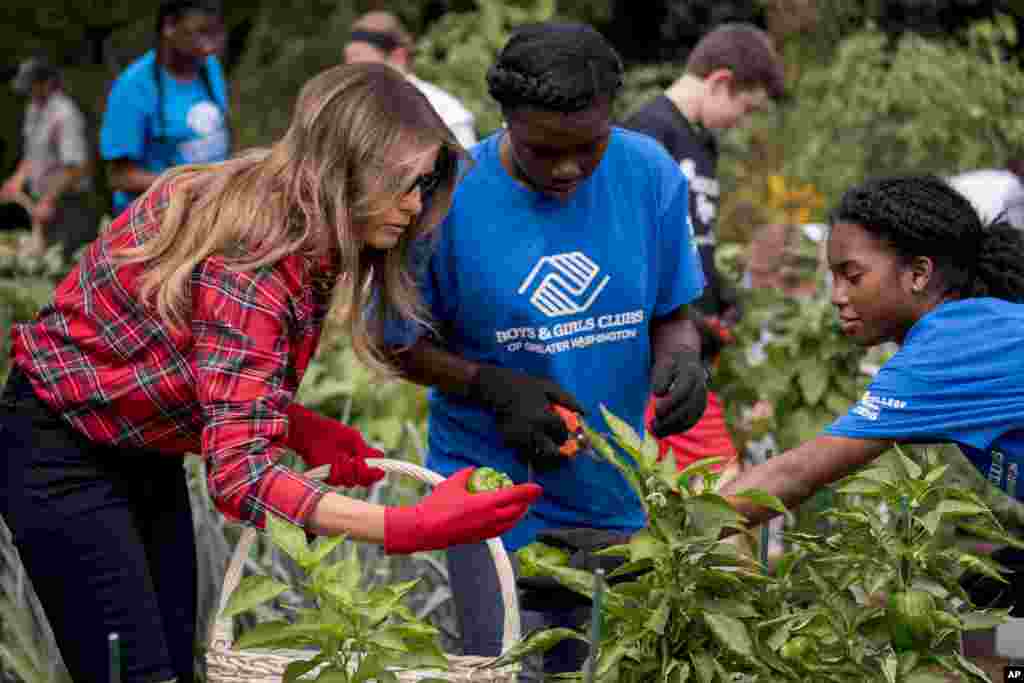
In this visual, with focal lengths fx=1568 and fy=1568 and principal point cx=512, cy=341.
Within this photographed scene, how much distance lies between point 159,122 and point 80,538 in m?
3.05

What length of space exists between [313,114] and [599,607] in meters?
0.82

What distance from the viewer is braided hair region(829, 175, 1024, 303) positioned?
9.07ft

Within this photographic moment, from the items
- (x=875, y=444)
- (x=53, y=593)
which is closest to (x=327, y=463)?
(x=53, y=593)

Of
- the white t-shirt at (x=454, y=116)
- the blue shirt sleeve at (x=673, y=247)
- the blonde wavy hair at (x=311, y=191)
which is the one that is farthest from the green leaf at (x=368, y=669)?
the white t-shirt at (x=454, y=116)

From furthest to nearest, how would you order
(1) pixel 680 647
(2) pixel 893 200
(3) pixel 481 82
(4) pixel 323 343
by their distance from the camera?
(3) pixel 481 82, (4) pixel 323 343, (2) pixel 893 200, (1) pixel 680 647

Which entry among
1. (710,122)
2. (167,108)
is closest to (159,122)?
(167,108)

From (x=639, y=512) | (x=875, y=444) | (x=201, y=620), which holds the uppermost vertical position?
(x=875, y=444)

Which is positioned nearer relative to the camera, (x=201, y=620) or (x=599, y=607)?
(x=599, y=607)

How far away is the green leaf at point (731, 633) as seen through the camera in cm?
196

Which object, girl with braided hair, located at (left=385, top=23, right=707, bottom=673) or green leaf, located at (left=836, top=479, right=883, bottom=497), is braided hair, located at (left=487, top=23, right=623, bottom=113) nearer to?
girl with braided hair, located at (left=385, top=23, right=707, bottom=673)

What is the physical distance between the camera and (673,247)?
9.35ft

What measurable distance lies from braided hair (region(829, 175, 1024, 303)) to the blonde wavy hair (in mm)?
898

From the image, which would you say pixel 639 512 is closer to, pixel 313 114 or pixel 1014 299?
pixel 1014 299

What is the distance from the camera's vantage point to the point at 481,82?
7469mm
